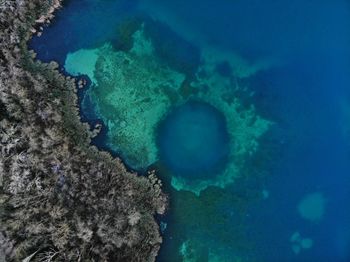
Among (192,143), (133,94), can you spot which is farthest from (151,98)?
(192,143)

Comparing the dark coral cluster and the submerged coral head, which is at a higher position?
the submerged coral head

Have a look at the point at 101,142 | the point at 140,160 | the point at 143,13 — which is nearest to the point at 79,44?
the point at 143,13

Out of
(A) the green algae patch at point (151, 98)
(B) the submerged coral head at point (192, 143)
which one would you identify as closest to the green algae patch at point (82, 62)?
(A) the green algae patch at point (151, 98)

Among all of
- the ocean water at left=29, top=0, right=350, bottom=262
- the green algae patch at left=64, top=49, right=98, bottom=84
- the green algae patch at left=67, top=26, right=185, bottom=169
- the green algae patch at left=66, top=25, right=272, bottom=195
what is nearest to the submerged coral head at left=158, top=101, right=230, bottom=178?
the ocean water at left=29, top=0, right=350, bottom=262

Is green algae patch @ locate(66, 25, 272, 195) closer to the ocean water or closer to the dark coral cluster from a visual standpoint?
the ocean water

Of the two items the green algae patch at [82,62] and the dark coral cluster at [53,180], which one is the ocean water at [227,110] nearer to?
the green algae patch at [82,62]

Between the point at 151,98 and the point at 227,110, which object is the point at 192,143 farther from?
the point at 151,98

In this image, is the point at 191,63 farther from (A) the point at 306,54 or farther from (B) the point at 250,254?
(B) the point at 250,254
